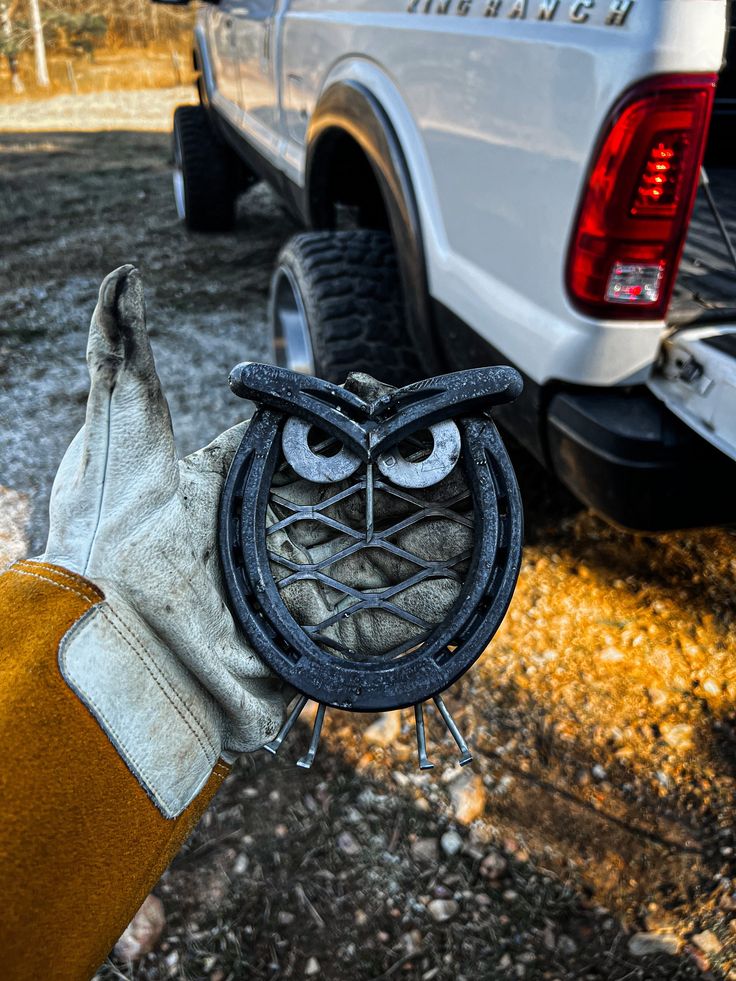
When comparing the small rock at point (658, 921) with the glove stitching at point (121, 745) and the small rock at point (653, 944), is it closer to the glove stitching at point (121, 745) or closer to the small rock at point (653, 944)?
the small rock at point (653, 944)

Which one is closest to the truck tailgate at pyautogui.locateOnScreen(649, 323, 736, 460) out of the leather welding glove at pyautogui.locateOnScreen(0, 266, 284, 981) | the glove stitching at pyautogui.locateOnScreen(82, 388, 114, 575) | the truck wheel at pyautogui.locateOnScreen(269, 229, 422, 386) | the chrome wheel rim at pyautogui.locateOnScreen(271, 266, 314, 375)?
the truck wheel at pyautogui.locateOnScreen(269, 229, 422, 386)

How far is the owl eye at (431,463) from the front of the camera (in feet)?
3.12

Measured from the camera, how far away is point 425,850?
146 centimetres

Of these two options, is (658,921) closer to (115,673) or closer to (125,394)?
(115,673)

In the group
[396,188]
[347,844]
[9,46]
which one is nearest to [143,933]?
[347,844]

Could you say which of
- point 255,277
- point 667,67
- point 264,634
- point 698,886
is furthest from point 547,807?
point 255,277

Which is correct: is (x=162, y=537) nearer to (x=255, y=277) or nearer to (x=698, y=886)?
(x=698, y=886)

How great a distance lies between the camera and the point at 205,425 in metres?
2.82

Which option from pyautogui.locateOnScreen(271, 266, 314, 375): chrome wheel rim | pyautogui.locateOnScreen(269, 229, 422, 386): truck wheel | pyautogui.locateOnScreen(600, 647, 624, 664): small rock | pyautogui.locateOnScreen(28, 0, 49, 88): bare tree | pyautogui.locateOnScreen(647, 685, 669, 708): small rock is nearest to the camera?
pyautogui.locateOnScreen(647, 685, 669, 708): small rock

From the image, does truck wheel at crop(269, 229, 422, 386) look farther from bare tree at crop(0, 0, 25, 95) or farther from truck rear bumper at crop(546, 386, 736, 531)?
bare tree at crop(0, 0, 25, 95)

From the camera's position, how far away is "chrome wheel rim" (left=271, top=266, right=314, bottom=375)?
252 centimetres

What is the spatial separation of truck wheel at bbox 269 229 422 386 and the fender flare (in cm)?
10

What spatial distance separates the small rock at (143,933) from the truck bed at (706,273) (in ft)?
5.28

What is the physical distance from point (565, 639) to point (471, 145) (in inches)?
49.7
